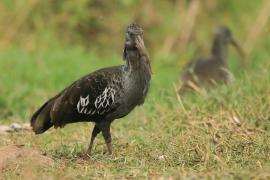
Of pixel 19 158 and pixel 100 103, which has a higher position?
pixel 100 103

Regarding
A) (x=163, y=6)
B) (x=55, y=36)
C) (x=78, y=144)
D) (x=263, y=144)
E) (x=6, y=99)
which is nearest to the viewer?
(x=263, y=144)

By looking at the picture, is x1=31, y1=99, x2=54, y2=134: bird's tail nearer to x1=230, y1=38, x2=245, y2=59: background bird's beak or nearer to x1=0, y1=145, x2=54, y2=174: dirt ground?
x1=0, y1=145, x2=54, y2=174: dirt ground

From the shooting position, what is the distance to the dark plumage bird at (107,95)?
715cm

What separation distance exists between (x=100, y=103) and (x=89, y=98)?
0.14 m

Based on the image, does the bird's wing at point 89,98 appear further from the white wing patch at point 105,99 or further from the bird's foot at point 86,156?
the bird's foot at point 86,156

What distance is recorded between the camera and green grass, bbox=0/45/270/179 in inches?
250

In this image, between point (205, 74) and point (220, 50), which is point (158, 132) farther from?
point (220, 50)

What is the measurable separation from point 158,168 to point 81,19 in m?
7.85

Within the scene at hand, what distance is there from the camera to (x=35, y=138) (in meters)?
8.35

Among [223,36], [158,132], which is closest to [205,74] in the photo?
[223,36]

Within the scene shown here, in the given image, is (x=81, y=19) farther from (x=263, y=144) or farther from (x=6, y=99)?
(x=263, y=144)

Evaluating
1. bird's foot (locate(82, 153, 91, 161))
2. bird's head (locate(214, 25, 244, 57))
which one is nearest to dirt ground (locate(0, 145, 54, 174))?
bird's foot (locate(82, 153, 91, 161))

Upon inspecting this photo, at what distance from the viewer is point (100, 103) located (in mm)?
7191

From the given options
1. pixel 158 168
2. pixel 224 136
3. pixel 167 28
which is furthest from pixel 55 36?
pixel 158 168
